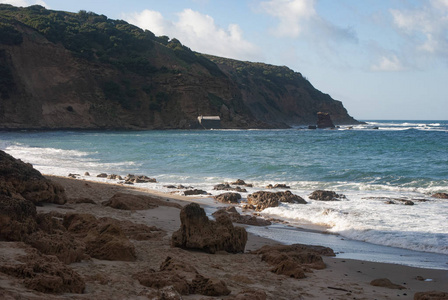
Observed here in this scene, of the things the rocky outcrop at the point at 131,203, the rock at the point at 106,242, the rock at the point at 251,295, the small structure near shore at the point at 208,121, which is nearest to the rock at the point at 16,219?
the rock at the point at 106,242

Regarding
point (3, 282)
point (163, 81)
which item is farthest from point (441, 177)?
point (163, 81)

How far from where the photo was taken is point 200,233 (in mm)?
6496

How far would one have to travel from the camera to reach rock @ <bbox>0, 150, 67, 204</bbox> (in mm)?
7628

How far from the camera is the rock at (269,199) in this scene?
11727 millimetres

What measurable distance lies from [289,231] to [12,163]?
215 inches

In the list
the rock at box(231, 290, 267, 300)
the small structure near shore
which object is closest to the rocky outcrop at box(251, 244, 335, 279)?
the rock at box(231, 290, 267, 300)

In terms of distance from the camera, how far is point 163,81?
7462 cm

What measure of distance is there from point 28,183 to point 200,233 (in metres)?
→ 3.66

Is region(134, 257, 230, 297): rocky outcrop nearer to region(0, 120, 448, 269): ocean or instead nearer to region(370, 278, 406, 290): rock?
region(370, 278, 406, 290): rock

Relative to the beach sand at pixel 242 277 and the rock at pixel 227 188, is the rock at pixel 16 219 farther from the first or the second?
the rock at pixel 227 188

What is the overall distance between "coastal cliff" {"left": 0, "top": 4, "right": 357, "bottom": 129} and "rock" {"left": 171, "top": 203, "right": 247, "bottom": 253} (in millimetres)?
56609

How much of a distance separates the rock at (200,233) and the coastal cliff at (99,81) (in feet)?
186

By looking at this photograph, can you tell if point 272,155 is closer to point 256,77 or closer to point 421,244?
point 421,244

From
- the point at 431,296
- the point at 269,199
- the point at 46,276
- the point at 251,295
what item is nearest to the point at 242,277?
the point at 251,295
